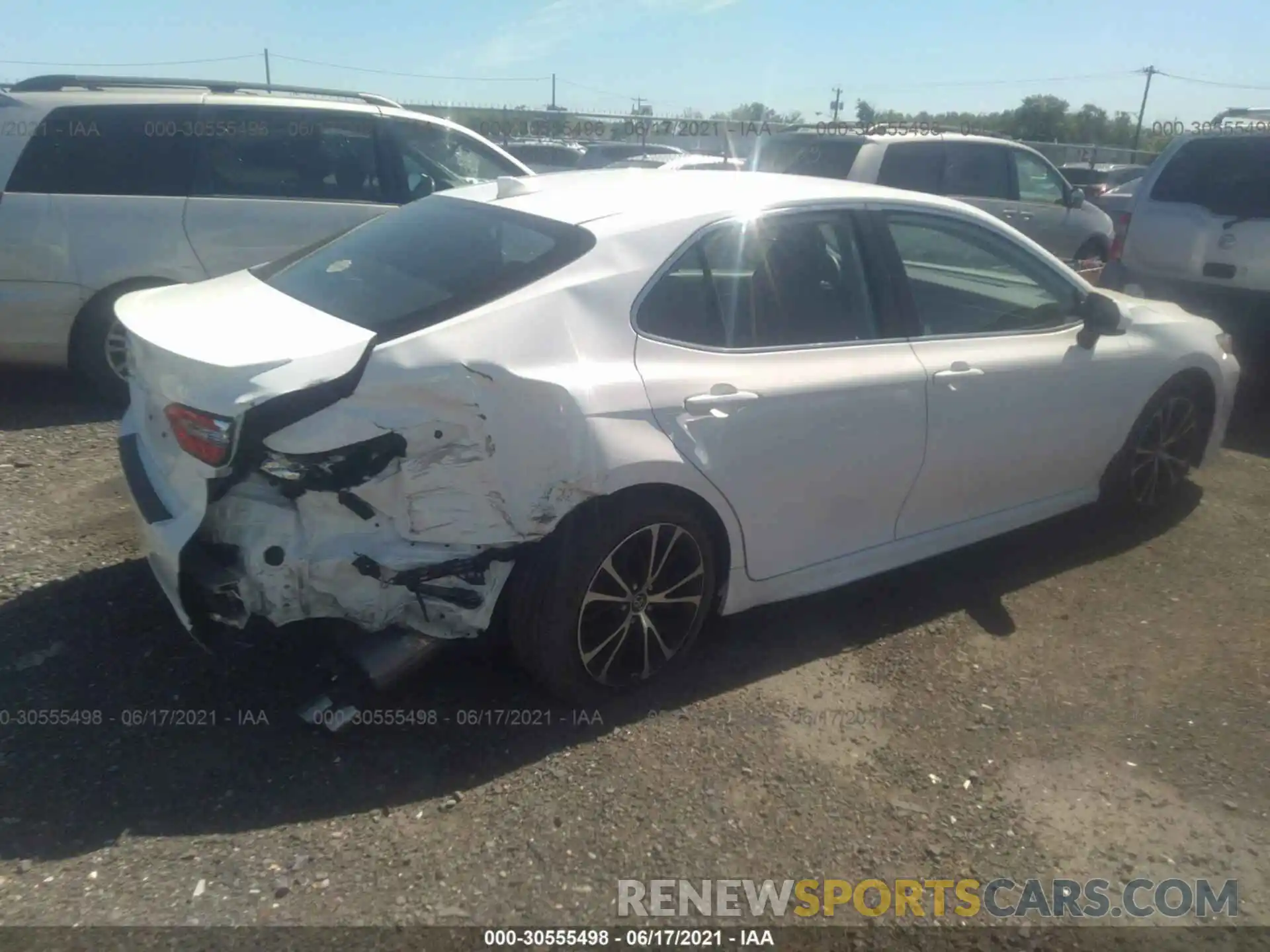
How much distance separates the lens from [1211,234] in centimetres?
714

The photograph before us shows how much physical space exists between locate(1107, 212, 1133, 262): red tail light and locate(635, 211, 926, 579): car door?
482 centimetres

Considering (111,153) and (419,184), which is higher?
(111,153)

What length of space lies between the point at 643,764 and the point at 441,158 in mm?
5088

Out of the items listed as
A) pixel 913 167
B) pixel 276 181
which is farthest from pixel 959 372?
pixel 913 167

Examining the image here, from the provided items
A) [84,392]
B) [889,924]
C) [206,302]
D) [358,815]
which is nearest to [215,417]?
[206,302]

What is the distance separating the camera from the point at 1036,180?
36.1ft

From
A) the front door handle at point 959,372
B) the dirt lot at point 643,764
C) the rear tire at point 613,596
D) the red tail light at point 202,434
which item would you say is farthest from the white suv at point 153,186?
the front door handle at point 959,372

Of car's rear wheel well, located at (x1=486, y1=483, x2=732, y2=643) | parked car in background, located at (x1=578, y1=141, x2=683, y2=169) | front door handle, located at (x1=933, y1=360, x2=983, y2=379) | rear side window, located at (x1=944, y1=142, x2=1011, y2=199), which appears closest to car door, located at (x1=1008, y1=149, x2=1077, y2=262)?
rear side window, located at (x1=944, y1=142, x2=1011, y2=199)

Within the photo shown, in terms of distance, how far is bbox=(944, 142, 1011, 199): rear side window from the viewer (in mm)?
10078

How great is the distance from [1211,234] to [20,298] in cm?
758

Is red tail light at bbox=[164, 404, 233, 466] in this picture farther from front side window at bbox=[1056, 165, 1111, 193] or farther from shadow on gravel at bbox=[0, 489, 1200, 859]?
front side window at bbox=[1056, 165, 1111, 193]

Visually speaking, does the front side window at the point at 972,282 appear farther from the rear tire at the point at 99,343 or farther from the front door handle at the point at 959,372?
the rear tire at the point at 99,343

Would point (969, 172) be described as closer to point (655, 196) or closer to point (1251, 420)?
point (1251, 420)

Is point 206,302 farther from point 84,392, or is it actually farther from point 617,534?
point 84,392
